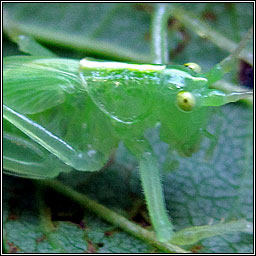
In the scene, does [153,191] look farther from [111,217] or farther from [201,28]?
[201,28]

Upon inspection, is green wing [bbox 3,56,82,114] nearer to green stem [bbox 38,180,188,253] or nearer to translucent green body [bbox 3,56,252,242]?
translucent green body [bbox 3,56,252,242]

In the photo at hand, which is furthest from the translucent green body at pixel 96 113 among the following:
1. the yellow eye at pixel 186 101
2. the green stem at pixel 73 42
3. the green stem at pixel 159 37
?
the green stem at pixel 73 42

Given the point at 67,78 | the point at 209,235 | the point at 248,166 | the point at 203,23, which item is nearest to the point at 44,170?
the point at 67,78

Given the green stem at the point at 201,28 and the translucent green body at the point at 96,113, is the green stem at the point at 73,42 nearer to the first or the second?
the green stem at the point at 201,28

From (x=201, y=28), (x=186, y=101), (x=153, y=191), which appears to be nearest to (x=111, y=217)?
(x=153, y=191)

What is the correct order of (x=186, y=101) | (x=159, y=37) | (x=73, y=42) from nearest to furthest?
(x=186, y=101) < (x=159, y=37) < (x=73, y=42)

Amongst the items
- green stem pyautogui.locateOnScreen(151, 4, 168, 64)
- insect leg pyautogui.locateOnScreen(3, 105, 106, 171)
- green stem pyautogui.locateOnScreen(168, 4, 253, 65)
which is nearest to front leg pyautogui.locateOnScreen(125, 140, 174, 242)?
insect leg pyautogui.locateOnScreen(3, 105, 106, 171)
